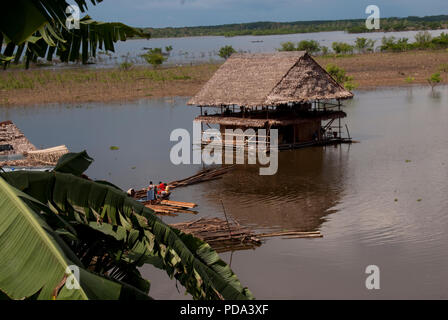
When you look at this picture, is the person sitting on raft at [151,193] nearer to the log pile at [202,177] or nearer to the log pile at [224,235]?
the log pile at [202,177]

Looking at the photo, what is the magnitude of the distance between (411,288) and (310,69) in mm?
14536

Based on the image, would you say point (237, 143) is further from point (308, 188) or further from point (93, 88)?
point (93, 88)

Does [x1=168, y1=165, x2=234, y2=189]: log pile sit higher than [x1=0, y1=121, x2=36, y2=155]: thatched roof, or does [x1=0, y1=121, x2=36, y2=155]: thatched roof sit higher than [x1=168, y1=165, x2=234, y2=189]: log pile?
[x1=0, y1=121, x2=36, y2=155]: thatched roof

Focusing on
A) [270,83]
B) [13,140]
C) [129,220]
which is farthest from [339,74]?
[129,220]

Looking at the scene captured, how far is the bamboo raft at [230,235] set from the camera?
12750 mm

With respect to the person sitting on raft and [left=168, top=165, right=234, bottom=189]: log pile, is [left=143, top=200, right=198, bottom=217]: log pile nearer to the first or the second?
the person sitting on raft

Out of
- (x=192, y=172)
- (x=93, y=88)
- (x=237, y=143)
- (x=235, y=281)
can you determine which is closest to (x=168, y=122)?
(x=237, y=143)

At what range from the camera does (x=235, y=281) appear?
16.9ft

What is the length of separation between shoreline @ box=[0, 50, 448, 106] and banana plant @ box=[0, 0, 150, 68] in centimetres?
3520

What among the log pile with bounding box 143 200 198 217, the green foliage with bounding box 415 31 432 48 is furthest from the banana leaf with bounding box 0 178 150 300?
the green foliage with bounding box 415 31 432 48

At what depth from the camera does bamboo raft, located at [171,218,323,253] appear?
12750 millimetres

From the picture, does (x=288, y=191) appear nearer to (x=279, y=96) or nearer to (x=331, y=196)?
(x=331, y=196)

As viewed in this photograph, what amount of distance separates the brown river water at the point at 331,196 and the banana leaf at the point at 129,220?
546 centimetres

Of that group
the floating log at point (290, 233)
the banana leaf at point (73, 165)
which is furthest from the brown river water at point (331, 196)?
the banana leaf at point (73, 165)
